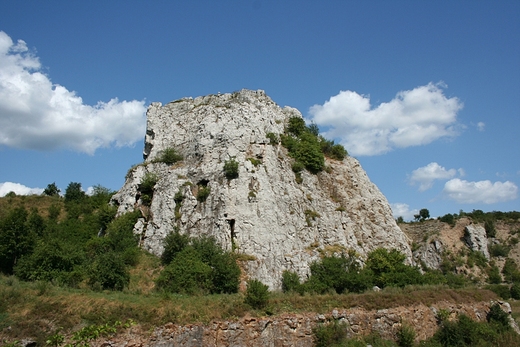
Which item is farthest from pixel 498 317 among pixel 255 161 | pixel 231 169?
pixel 231 169

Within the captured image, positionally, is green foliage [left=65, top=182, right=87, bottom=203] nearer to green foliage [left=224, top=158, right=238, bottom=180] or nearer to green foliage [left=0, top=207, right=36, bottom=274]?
green foliage [left=0, top=207, right=36, bottom=274]

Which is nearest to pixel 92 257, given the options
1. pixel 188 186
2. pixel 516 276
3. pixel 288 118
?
pixel 188 186

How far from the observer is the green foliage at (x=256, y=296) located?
20.9 metres

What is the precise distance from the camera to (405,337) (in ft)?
70.1

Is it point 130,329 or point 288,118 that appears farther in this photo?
point 288,118

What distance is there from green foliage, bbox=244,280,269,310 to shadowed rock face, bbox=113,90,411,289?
6919 mm

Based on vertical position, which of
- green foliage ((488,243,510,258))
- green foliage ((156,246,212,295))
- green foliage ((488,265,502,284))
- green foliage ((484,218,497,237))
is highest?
green foliage ((484,218,497,237))

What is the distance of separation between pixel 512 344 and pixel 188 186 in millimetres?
26232

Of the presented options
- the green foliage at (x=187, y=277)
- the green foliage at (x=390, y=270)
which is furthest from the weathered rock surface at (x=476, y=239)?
the green foliage at (x=187, y=277)

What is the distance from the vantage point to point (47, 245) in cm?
2656

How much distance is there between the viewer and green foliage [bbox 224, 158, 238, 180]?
3338 centimetres

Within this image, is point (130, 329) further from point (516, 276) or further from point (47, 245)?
point (516, 276)

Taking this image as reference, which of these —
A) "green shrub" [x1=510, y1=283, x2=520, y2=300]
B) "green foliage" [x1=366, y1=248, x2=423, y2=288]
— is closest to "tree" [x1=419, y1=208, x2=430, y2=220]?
"green shrub" [x1=510, y1=283, x2=520, y2=300]

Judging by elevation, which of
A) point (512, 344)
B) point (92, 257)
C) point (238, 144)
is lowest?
point (512, 344)
